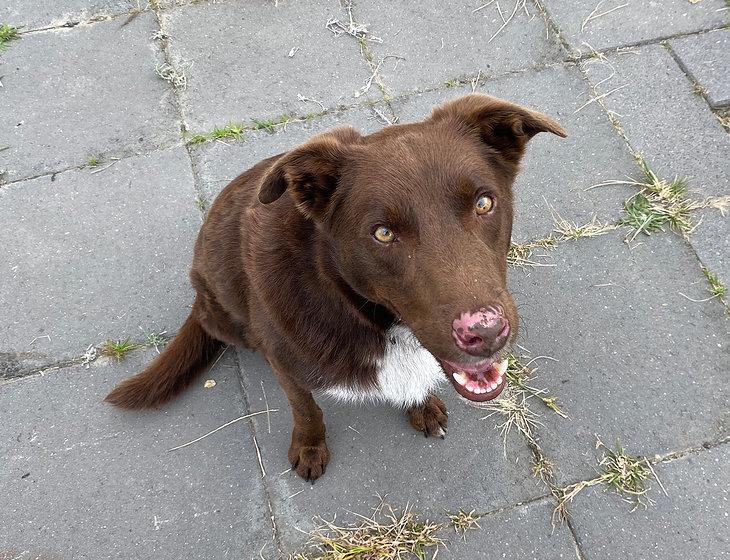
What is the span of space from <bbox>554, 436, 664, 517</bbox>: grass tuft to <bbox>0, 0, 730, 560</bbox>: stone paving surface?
1.5 inches

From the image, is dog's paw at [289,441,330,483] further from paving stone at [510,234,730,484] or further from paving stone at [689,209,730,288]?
paving stone at [689,209,730,288]

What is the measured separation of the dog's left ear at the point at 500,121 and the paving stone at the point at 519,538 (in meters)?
1.54

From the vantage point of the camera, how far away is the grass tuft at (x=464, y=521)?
106 inches

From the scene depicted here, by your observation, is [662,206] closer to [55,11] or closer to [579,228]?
[579,228]

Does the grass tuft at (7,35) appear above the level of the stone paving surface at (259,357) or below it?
above

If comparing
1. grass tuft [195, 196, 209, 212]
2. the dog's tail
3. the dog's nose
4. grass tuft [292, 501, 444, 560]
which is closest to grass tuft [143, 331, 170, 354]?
the dog's tail

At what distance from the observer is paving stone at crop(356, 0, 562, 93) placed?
407 centimetres

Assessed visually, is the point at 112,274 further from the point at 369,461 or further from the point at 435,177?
the point at 435,177

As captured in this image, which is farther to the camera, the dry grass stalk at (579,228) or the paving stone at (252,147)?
the paving stone at (252,147)

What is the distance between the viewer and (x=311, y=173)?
6.73 feet

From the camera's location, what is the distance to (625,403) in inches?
117

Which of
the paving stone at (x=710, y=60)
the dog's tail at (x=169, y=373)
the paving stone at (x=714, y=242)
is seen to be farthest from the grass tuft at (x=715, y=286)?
the dog's tail at (x=169, y=373)

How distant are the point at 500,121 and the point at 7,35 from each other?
3.76 m

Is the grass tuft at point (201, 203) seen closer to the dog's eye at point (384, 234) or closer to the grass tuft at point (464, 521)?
the dog's eye at point (384, 234)
